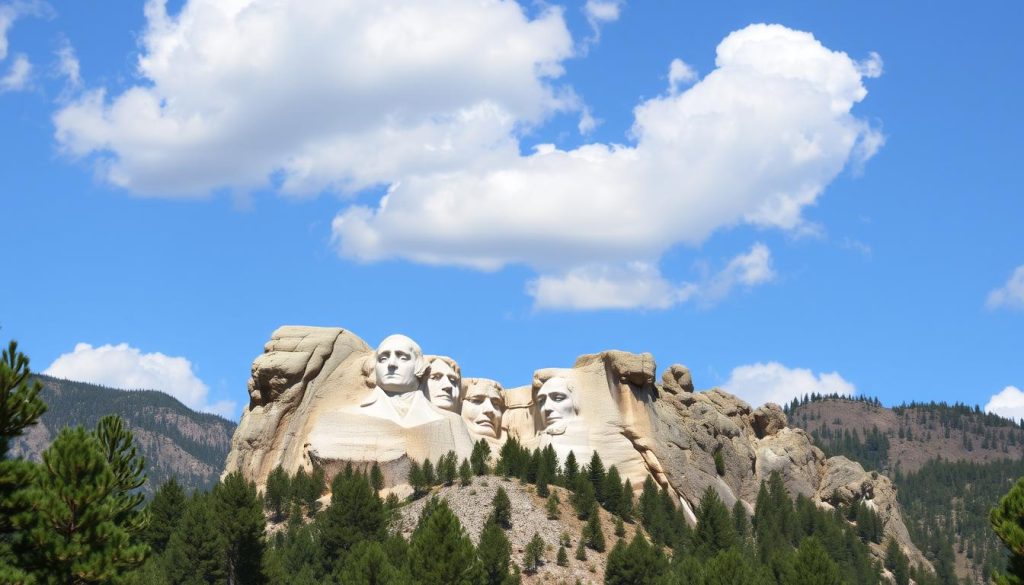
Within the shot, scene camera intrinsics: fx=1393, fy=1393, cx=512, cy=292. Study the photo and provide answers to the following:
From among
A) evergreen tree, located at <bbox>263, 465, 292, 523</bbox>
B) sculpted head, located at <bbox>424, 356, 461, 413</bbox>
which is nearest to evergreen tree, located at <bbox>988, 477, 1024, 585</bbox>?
evergreen tree, located at <bbox>263, 465, 292, 523</bbox>

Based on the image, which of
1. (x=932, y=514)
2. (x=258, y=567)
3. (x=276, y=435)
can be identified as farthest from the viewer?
(x=932, y=514)

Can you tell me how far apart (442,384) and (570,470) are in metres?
9.02

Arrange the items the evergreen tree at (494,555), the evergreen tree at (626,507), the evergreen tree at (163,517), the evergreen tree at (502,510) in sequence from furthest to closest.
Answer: the evergreen tree at (626,507) → the evergreen tree at (502,510) → the evergreen tree at (163,517) → the evergreen tree at (494,555)

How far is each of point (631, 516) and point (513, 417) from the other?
12210 millimetres

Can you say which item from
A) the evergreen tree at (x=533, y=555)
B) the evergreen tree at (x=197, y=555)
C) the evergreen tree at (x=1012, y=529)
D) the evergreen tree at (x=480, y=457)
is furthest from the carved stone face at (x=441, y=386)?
the evergreen tree at (x=1012, y=529)

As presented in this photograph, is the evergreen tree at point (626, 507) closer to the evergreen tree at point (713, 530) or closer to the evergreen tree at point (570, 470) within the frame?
the evergreen tree at point (570, 470)

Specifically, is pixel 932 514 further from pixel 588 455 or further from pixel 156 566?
pixel 156 566

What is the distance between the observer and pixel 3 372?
36188 millimetres

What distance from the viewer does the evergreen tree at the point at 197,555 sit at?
5600 centimetres

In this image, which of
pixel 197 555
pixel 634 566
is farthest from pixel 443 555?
pixel 634 566

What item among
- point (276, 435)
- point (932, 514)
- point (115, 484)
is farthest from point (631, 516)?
point (932, 514)

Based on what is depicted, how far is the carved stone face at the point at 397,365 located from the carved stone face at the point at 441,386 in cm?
162

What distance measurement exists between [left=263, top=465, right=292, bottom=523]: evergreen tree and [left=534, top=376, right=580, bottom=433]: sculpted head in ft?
50.2

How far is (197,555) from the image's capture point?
2215 inches
